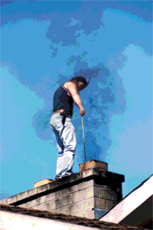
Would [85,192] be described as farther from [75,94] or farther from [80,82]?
[80,82]

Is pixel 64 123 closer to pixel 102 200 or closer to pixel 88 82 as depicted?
pixel 88 82

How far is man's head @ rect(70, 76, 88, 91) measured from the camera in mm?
12805

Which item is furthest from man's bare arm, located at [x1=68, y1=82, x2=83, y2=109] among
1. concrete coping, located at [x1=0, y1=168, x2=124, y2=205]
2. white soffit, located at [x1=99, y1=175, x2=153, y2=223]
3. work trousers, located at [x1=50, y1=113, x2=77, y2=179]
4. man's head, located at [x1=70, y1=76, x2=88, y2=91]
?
white soffit, located at [x1=99, y1=175, x2=153, y2=223]

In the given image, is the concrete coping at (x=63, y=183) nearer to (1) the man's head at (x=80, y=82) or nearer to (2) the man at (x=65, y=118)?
(2) the man at (x=65, y=118)

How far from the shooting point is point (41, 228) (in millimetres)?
4734

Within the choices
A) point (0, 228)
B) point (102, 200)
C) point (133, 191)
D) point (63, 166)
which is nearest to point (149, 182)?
point (133, 191)

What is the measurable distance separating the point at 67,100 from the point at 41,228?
26.4 ft

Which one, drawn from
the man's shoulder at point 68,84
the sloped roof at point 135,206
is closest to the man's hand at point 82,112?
the man's shoulder at point 68,84

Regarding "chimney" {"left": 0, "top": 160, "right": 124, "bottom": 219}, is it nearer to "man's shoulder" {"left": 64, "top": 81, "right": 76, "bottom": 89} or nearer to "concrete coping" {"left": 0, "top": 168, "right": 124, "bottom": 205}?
"concrete coping" {"left": 0, "top": 168, "right": 124, "bottom": 205}

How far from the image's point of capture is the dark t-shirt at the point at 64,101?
41.3 feet

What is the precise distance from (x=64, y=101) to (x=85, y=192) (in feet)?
10.5

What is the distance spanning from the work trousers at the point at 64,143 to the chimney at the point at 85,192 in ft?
1.71

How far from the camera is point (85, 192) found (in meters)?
10.4

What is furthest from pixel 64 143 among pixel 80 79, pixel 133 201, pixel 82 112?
pixel 133 201
